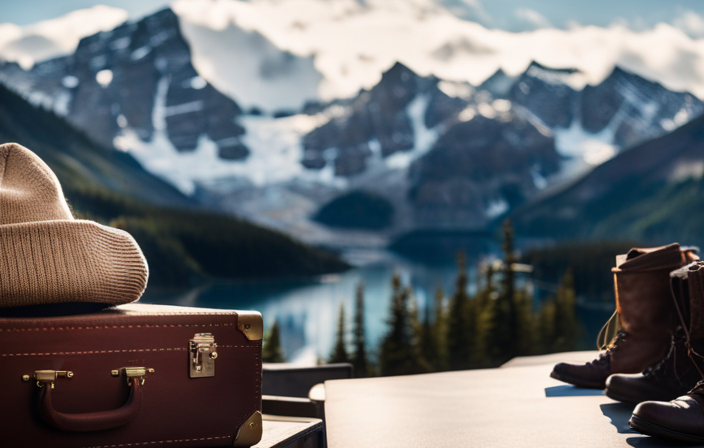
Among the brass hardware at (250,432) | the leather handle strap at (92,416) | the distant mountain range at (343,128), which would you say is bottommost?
the brass hardware at (250,432)

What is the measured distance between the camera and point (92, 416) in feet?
3.14

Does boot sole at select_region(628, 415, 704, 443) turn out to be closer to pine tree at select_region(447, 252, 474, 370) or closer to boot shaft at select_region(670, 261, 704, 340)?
boot shaft at select_region(670, 261, 704, 340)

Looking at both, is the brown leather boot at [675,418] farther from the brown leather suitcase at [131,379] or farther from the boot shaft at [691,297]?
the brown leather suitcase at [131,379]

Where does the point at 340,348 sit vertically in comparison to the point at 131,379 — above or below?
below

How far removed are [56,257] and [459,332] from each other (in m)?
14.4

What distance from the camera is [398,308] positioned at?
13.8 metres

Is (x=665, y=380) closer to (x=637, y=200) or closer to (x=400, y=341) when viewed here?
(x=400, y=341)

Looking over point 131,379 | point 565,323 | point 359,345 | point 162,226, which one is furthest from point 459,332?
point 131,379

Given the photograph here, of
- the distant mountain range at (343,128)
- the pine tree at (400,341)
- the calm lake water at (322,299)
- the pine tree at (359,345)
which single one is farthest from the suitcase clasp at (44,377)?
the distant mountain range at (343,128)

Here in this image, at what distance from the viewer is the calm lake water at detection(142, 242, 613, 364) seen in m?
21.6

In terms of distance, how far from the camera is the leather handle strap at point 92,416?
0.92m

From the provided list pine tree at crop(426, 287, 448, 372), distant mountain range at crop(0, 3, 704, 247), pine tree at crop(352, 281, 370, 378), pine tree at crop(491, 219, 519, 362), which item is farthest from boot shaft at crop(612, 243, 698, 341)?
distant mountain range at crop(0, 3, 704, 247)

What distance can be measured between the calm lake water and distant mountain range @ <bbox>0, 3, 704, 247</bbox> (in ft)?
10.8

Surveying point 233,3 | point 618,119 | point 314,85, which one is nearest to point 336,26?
point 233,3
